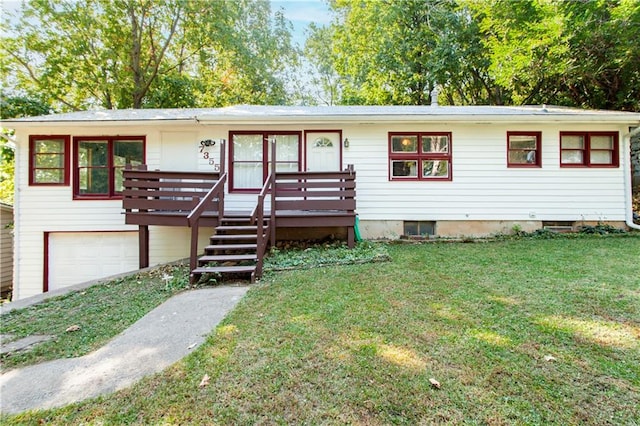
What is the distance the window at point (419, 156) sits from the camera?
303 inches

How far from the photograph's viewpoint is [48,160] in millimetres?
7613

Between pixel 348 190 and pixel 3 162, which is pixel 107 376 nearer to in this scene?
pixel 348 190

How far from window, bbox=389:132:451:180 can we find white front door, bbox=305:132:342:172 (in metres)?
1.55

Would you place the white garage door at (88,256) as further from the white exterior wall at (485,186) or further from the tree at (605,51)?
the tree at (605,51)

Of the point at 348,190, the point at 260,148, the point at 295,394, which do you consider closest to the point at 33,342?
the point at 295,394

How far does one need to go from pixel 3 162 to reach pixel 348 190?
53.4 ft

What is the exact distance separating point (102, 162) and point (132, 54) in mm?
9509

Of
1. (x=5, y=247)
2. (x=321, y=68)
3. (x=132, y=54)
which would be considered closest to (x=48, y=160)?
(x=5, y=247)

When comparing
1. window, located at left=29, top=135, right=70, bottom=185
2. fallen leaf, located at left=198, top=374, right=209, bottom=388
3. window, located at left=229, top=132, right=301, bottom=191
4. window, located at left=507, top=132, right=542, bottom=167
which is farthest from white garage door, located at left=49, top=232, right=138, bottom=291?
window, located at left=507, top=132, right=542, bottom=167

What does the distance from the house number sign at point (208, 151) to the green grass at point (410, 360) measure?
470 cm

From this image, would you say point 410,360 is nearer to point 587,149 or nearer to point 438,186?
point 438,186

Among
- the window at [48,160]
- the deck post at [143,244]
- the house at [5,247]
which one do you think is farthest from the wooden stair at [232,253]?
the house at [5,247]

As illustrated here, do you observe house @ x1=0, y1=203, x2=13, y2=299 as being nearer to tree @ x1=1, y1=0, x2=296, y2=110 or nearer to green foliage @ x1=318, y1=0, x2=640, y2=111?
tree @ x1=1, y1=0, x2=296, y2=110

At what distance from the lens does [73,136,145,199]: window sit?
7.64 m
